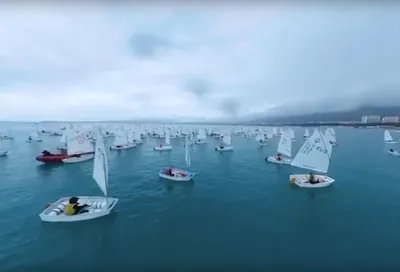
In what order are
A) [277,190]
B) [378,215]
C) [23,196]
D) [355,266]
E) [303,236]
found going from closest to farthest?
[355,266], [303,236], [378,215], [23,196], [277,190]

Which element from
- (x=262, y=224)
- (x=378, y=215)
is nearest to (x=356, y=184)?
(x=378, y=215)

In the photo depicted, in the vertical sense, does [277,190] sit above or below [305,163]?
below

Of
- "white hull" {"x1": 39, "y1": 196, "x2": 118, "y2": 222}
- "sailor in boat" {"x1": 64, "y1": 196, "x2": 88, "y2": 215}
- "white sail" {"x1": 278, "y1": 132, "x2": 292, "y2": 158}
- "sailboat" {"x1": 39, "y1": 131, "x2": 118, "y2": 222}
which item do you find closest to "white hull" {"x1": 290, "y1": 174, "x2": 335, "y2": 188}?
"white sail" {"x1": 278, "y1": 132, "x2": 292, "y2": 158}

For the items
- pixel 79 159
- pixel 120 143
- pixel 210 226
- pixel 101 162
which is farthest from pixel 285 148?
pixel 120 143

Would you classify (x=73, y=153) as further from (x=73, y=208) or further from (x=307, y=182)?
(x=307, y=182)

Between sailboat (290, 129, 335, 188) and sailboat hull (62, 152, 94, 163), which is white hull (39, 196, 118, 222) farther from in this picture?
sailboat hull (62, 152, 94, 163)

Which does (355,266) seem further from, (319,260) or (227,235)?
(227,235)
